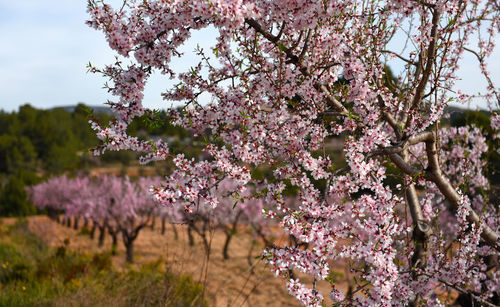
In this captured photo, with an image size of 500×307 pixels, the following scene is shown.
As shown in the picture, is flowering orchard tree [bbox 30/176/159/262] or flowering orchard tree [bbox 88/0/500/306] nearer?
flowering orchard tree [bbox 88/0/500/306]

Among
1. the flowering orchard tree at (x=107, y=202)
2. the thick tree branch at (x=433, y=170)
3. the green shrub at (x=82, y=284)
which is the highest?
the thick tree branch at (x=433, y=170)

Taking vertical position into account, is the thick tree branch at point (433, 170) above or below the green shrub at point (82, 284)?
above

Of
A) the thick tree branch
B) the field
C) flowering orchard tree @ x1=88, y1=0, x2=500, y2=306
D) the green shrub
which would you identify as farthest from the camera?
the field

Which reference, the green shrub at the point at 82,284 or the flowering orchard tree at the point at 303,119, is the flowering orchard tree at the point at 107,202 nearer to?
the green shrub at the point at 82,284

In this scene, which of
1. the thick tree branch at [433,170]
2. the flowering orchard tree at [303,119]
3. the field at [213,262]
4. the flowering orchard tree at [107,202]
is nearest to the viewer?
the flowering orchard tree at [303,119]

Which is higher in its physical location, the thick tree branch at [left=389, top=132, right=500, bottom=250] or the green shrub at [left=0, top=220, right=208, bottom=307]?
the thick tree branch at [left=389, top=132, right=500, bottom=250]

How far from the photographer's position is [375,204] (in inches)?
147

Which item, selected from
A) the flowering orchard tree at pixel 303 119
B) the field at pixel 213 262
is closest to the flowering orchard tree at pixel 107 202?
the field at pixel 213 262

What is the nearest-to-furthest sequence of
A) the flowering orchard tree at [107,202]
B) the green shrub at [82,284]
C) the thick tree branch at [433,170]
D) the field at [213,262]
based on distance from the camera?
the thick tree branch at [433,170] < the green shrub at [82,284] < the field at [213,262] < the flowering orchard tree at [107,202]

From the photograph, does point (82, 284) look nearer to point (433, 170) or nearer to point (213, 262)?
point (433, 170)

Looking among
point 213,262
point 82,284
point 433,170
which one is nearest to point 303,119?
point 433,170

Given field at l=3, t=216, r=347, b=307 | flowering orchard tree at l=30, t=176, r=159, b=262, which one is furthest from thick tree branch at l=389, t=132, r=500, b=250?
flowering orchard tree at l=30, t=176, r=159, b=262

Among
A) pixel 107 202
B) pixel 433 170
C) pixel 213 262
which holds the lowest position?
pixel 213 262

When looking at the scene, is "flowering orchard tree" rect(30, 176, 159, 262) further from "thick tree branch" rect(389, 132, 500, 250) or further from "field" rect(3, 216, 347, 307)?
"thick tree branch" rect(389, 132, 500, 250)
